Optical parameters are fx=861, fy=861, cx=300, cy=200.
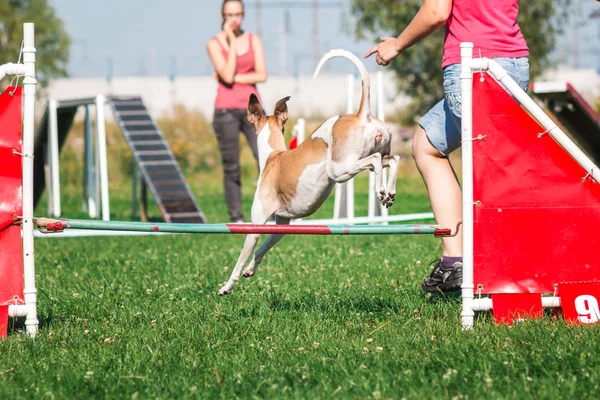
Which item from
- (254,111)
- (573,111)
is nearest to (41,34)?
(573,111)

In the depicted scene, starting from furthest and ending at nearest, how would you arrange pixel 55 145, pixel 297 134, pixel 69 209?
pixel 69 209, pixel 55 145, pixel 297 134

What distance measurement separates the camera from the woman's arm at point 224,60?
990cm

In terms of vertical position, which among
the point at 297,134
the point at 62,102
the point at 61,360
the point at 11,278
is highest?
the point at 62,102

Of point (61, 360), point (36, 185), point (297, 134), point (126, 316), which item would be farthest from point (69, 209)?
point (61, 360)

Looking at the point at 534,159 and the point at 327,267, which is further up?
the point at 534,159

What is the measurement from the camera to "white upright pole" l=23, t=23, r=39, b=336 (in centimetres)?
475

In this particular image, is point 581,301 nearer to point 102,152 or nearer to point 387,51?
point 387,51

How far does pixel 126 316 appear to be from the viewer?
17.3ft

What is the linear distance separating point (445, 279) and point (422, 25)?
1548 mm

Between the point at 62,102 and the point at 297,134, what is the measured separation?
171 inches

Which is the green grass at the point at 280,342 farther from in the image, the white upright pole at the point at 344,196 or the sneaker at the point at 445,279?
the white upright pole at the point at 344,196

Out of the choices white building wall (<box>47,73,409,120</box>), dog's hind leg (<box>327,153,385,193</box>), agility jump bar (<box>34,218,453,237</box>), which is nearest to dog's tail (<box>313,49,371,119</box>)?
dog's hind leg (<box>327,153,385,193</box>)

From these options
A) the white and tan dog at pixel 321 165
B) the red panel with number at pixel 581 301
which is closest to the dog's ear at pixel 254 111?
the white and tan dog at pixel 321 165

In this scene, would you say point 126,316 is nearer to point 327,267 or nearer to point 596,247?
point 327,267
